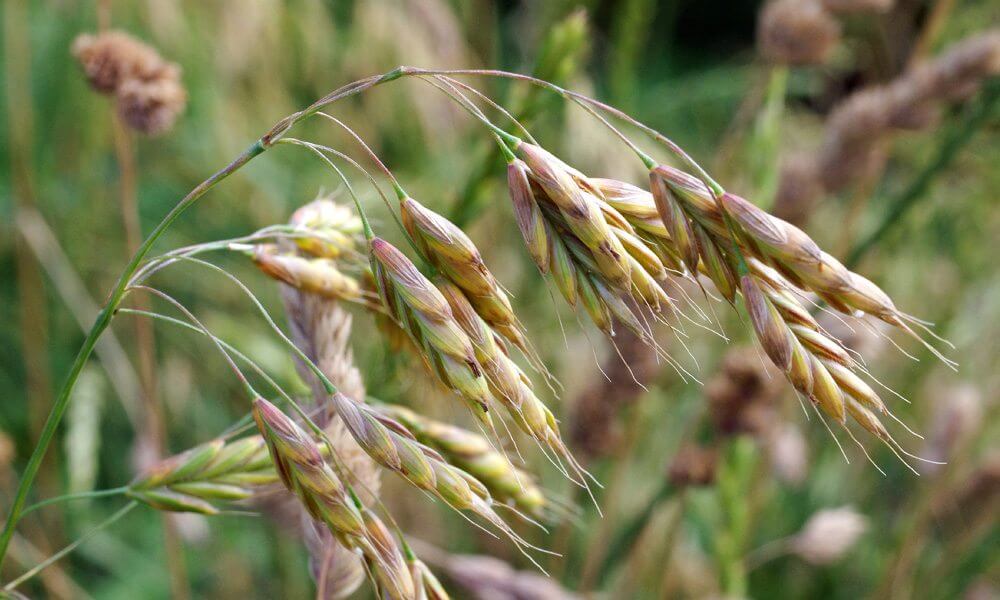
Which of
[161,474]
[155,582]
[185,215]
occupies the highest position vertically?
[161,474]

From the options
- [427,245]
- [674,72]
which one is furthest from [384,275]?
[674,72]

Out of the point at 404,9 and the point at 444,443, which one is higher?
the point at 404,9

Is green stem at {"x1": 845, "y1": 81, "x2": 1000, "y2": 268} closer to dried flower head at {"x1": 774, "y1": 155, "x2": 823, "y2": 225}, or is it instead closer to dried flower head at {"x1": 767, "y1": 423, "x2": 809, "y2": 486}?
dried flower head at {"x1": 774, "y1": 155, "x2": 823, "y2": 225}

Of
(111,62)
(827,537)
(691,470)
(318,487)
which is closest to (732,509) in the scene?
(691,470)

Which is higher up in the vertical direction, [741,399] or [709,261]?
[709,261]

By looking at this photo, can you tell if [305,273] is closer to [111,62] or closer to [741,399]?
[111,62]

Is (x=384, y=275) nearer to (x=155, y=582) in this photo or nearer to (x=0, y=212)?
(x=155, y=582)
